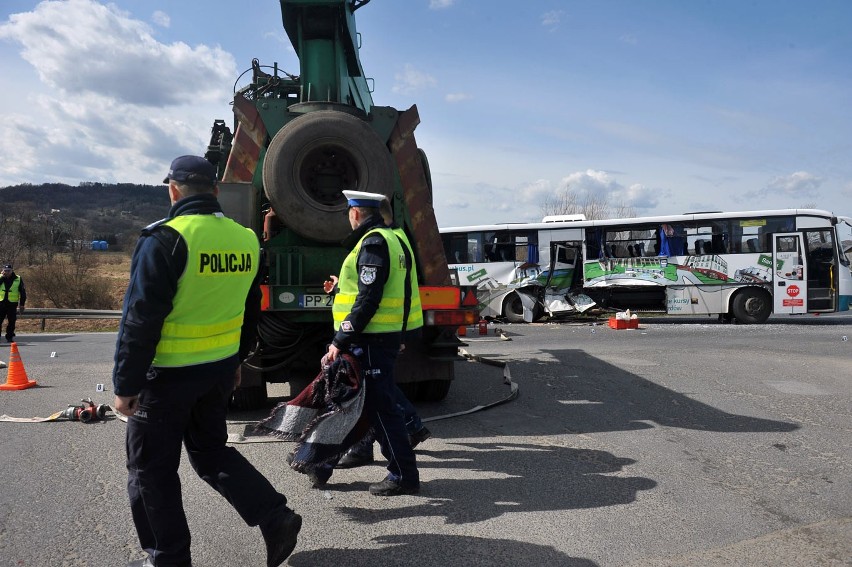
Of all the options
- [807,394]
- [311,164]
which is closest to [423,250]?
[311,164]

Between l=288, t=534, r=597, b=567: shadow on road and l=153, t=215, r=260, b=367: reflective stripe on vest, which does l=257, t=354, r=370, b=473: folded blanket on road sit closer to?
l=288, t=534, r=597, b=567: shadow on road

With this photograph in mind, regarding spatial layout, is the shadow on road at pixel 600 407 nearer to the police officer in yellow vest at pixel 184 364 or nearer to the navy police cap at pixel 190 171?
the police officer in yellow vest at pixel 184 364

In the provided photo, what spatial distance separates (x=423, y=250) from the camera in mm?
6320

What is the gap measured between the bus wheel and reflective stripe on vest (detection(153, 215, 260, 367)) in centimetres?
1698

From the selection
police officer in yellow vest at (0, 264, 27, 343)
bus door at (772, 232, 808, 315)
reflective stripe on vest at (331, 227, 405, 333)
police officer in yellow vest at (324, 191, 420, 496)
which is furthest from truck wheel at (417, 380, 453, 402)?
bus door at (772, 232, 808, 315)

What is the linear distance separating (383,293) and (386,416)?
0.74 meters

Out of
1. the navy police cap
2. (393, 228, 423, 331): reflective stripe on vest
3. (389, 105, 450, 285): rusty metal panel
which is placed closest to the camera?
the navy police cap

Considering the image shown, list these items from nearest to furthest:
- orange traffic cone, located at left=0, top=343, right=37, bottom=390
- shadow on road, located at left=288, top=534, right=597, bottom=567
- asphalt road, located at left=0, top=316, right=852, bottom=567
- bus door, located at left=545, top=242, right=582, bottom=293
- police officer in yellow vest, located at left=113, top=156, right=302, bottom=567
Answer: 1. police officer in yellow vest, located at left=113, top=156, right=302, bottom=567
2. shadow on road, located at left=288, top=534, right=597, bottom=567
3. asphalt road, located at left=0, top=316, right=852, bottom=567
4. orange traffic cone, located at left=0, top=343, right=37, bottom=390
5. bus door, located at left=545, top=242, right=582, bottom=293

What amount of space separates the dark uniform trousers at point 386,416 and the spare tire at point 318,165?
202cm

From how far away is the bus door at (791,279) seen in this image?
683 inches

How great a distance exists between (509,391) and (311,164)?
10.8 ft

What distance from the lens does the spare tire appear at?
5730 millimetres

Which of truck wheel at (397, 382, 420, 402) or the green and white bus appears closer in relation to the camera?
truck wheel at (397, 382, 420, 402)

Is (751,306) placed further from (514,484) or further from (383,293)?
(383,293)
